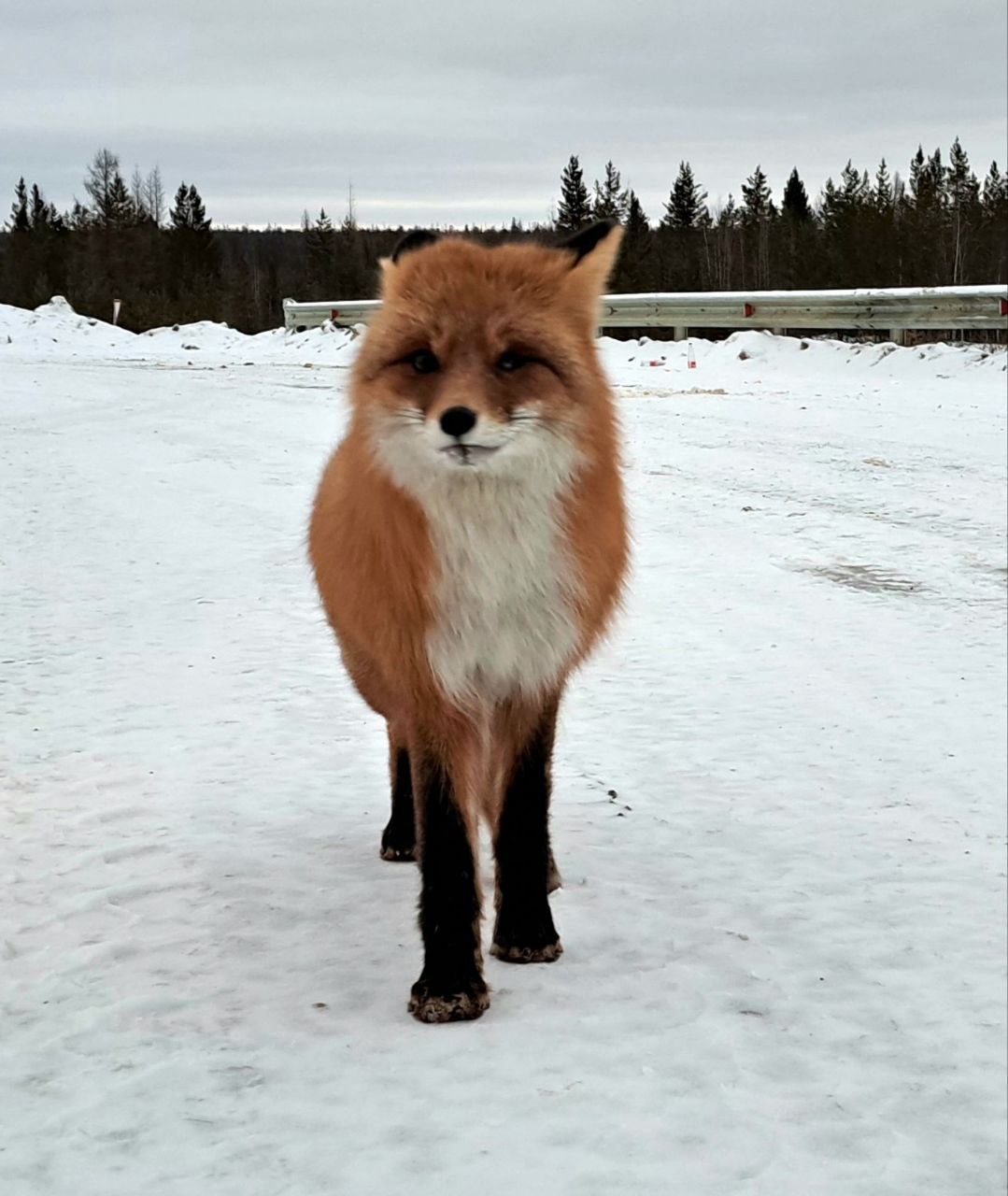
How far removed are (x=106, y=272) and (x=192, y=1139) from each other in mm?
46289

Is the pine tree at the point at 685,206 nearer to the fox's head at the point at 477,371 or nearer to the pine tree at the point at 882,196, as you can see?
the pine tree at the point at 882,196

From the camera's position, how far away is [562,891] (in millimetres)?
4523

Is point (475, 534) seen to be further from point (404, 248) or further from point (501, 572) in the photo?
point (404, 248)

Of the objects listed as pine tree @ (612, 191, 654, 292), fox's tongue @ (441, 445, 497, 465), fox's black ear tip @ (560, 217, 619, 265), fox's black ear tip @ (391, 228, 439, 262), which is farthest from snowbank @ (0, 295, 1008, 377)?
pine tree @ (612, 191, 654, 292)

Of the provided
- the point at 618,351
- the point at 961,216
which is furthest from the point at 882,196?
the point at 618,351

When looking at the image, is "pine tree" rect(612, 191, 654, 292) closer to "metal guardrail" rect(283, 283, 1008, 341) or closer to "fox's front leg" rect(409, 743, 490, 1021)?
"metal guardrail" rect(283, 283, 1008, 341)

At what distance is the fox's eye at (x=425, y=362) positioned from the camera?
11.3 feet

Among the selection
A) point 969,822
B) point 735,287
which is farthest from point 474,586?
point 735,287

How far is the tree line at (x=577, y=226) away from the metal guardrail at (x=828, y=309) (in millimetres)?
12617

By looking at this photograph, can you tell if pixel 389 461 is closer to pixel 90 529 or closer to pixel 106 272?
pixel 90 529

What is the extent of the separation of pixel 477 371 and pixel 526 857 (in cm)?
149

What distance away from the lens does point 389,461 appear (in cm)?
350

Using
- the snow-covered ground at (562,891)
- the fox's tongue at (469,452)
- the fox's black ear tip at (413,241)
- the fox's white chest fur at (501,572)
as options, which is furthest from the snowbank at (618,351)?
the fox's tongue at (469,452)

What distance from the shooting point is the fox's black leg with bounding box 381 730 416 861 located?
468 cm
